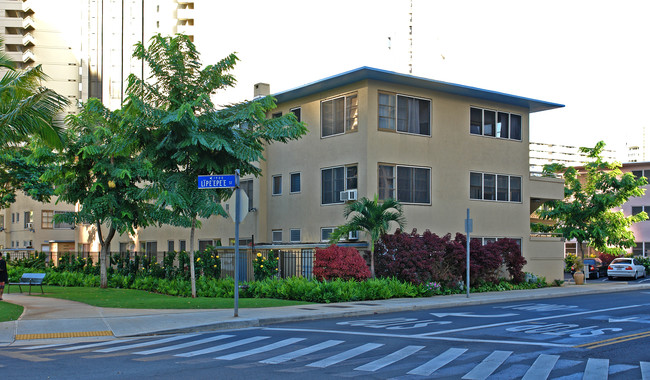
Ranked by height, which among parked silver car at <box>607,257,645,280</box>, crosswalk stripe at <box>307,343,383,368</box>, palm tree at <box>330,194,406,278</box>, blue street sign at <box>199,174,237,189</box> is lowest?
parked silver car at <box>607,257,645,280</box>

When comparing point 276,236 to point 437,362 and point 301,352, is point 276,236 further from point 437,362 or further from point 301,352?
point 437,362

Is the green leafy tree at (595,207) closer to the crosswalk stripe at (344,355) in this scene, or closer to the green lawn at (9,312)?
the crosswalk stripe at (344,355)

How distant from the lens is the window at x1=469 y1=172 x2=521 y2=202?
103ft

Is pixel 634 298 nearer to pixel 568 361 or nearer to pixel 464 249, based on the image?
pixel 464 249

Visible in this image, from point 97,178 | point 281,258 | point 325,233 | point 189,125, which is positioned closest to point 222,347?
point 189,125

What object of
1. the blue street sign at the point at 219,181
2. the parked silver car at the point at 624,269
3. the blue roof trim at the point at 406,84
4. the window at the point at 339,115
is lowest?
the parked silver car at the point at 624,269

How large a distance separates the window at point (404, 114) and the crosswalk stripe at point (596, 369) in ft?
58.6

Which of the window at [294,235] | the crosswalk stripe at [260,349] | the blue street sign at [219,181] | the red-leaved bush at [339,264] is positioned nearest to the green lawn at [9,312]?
the blue street sign at [219,181]

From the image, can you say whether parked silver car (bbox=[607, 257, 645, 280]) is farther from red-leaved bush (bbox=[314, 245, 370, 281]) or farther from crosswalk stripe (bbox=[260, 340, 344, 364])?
crosswalk stripe (bbox=[260, 340, 344, 364])

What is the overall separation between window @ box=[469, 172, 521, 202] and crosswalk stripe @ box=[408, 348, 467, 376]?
19.3 metres

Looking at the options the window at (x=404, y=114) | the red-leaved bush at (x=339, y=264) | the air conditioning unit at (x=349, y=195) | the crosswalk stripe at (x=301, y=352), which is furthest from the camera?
the window at (x=404, y=114)

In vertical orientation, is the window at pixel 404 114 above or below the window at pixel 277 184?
above

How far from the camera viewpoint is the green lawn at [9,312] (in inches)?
691

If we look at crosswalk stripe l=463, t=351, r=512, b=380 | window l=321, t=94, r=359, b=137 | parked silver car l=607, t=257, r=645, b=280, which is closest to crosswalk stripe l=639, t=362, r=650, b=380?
crosswalk stripe l=463, t=351, r=512, b=380
